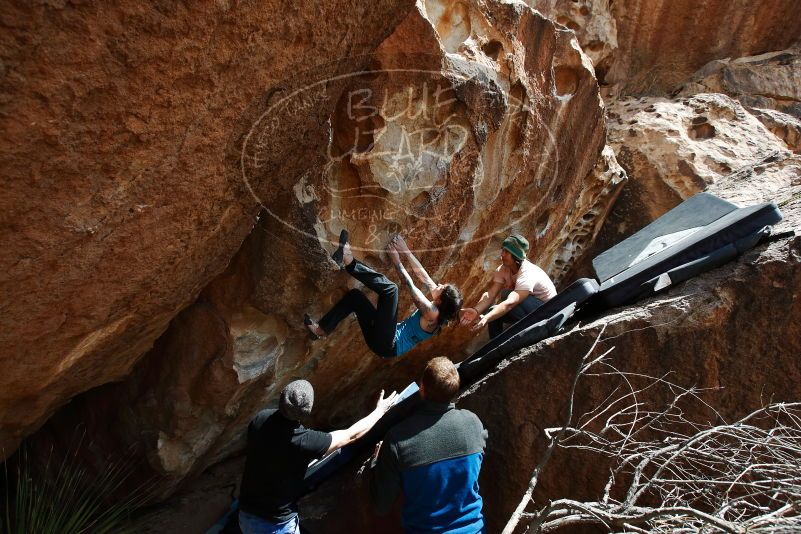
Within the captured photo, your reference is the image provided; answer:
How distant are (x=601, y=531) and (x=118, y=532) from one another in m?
2.86

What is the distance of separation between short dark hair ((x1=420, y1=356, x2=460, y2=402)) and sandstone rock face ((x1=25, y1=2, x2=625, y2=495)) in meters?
1.13

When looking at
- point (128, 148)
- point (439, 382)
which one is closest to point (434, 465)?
point (439, 382)

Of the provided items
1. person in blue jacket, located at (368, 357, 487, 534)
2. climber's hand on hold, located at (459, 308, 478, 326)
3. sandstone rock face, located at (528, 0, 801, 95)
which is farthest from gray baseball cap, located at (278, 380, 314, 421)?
sandstone rock face, located at (528, 0, 801, 95)

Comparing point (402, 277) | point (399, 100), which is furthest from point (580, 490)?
point (399, 100)

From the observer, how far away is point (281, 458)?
9.00 feet

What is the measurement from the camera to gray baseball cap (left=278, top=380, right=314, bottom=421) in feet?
8.68

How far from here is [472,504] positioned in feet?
8.79

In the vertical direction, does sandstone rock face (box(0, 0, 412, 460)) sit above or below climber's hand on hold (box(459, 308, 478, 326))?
above

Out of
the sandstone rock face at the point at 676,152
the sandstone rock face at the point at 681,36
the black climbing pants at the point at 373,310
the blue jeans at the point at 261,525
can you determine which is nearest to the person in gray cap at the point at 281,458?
the blue jeans at the point at 261,525

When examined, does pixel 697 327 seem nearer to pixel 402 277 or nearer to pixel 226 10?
pixel 402 277

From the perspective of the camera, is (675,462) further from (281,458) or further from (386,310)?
(281,458)

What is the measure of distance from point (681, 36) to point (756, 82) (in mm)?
991

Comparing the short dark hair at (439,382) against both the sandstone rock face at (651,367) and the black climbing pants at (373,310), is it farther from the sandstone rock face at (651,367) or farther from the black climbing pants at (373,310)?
Result: the black climbing pants at (373,310)

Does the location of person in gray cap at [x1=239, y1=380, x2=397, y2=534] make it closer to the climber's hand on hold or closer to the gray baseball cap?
the gray baseball cap
